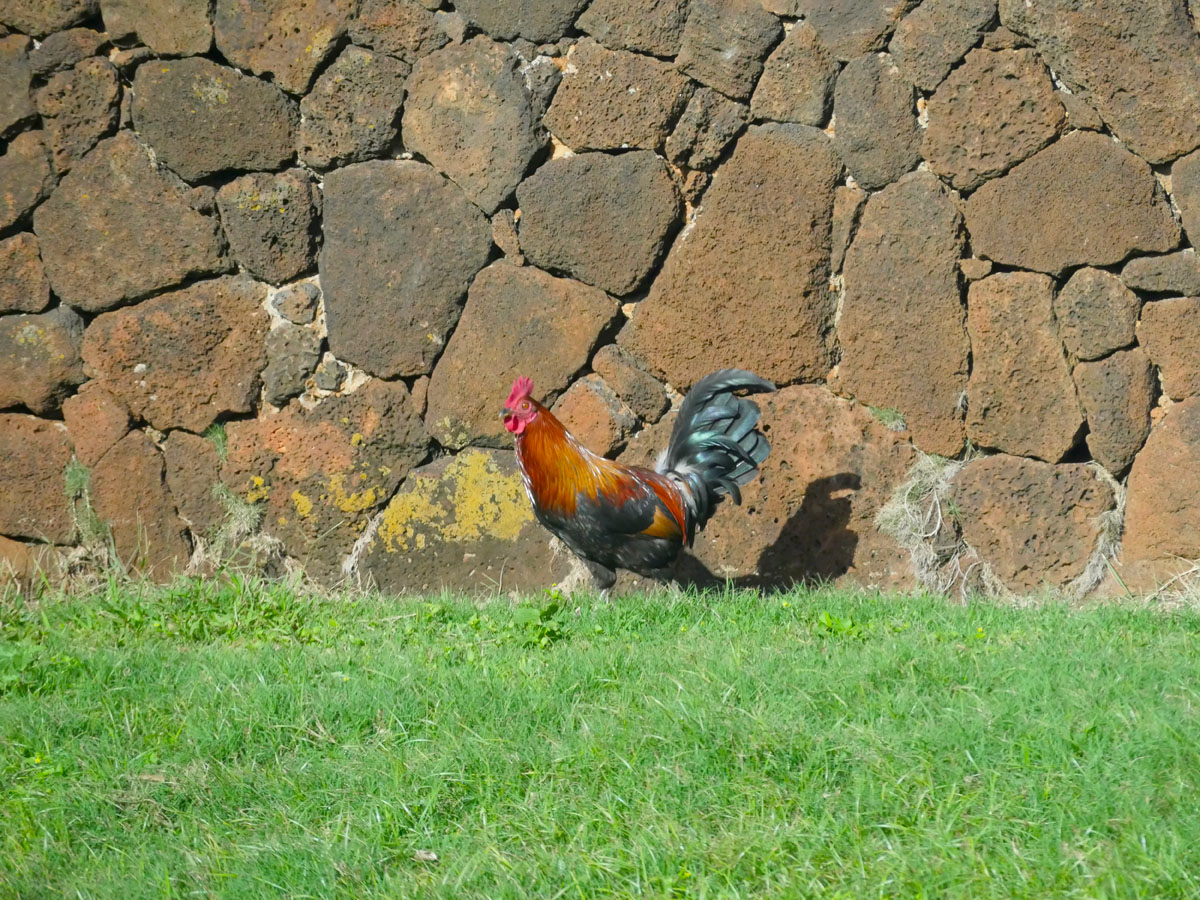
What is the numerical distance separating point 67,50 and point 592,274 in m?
2.73

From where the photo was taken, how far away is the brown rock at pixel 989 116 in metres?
4.77

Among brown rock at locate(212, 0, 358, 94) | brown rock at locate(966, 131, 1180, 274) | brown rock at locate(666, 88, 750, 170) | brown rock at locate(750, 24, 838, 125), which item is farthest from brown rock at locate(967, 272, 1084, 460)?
brown rock at locate(212, 0, 358, 94)

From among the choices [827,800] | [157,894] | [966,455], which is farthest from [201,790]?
[966,455]

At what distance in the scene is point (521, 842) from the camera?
2725 millimetres

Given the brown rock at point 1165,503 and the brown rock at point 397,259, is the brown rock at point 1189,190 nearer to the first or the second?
the brown rock at point 1165,503

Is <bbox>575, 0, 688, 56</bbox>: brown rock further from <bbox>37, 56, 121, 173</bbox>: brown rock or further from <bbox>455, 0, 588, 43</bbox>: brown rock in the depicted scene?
<bbox>37, 56, 121, 173</bbox>: brown rock

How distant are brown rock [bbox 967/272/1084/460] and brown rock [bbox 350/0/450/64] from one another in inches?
105

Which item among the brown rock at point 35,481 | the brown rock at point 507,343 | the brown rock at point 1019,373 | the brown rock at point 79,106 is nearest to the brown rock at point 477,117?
the brown rock at point 507,343

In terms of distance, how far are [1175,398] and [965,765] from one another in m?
2.62

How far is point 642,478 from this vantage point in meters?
4.65

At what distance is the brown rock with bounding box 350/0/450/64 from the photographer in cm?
536

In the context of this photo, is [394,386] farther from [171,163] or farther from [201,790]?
[201,790]

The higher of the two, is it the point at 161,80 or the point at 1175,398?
the point at 161,80

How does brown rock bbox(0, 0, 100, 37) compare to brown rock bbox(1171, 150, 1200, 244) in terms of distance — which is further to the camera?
brown rock bbox(0, 0, 100, 37)
